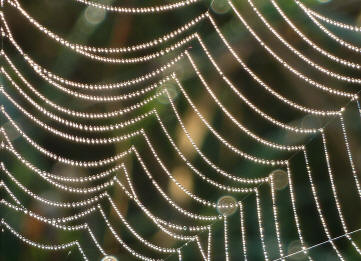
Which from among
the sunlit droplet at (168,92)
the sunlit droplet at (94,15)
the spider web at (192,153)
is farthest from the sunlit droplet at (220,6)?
the sunlit droplet at (94,15)

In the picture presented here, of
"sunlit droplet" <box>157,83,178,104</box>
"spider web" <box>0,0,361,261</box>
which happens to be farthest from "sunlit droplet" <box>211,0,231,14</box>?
"sunlit droplet" <box>157,83,178,104</box>

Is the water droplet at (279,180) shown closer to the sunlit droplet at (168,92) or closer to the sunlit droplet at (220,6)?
the sunlit droplet at (168,92)

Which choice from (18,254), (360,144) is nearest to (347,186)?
(360,144)

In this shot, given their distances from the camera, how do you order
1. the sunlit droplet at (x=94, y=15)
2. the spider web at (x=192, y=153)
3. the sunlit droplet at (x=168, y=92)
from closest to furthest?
the sunlit droplet at (x=168, y=92) < the spider web at (x=192, y=153) < the sunlit droplet at (x=94, y=15)

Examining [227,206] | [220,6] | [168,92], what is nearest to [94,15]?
[220,6]

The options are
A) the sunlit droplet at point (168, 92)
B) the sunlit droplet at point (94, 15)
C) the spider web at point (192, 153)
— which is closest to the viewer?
the sunlit droplet at point (168, 92)

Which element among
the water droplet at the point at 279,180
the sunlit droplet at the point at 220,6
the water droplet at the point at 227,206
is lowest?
the water droplet at the point at 227,206

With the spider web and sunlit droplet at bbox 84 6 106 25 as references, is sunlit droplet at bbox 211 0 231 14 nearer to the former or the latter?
the spider web

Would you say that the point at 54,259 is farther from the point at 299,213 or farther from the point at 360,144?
the point at 360,144
